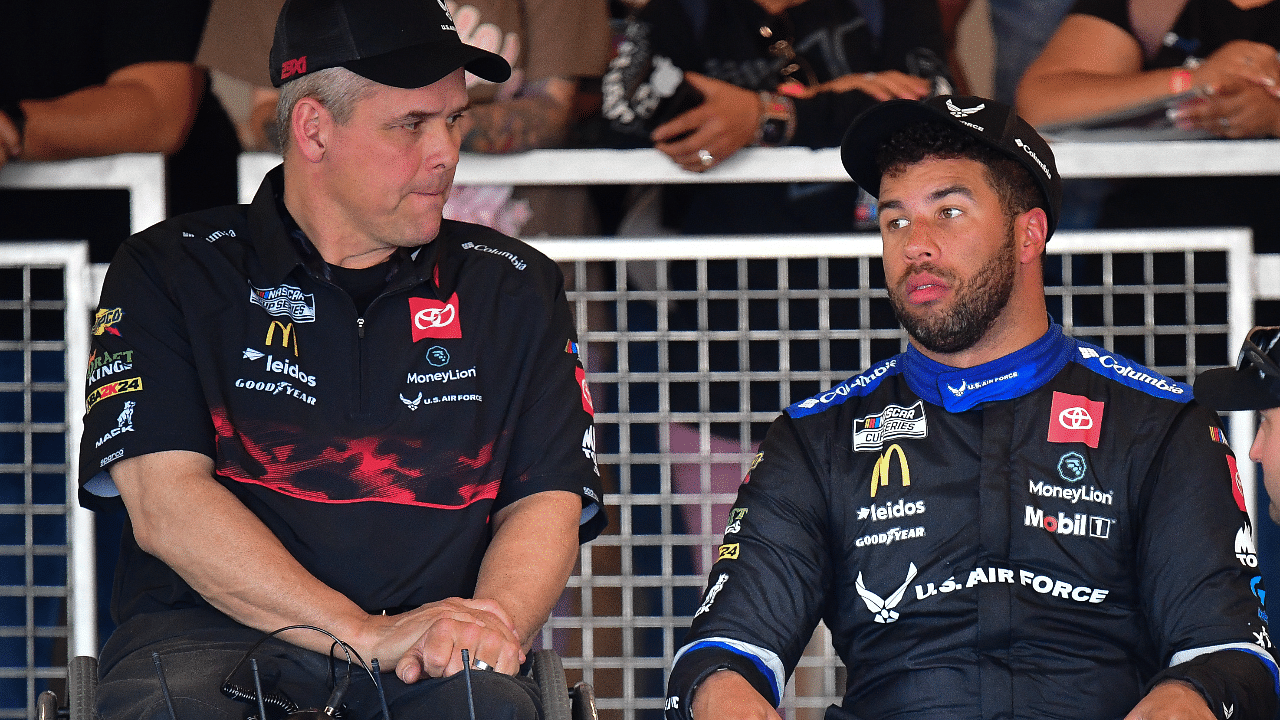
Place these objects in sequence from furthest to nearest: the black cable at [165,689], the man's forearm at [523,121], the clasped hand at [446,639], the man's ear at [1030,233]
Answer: the man's forearm at [523,121] → the man's ear at [1030,233] → the clasped hand at [446,639] → the black cable at [165,689]

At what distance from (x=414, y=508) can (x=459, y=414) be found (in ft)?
0.55

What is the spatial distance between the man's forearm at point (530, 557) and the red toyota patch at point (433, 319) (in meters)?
0.31

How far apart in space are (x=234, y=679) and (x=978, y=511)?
3.76ft

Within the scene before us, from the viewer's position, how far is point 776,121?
3092 mm

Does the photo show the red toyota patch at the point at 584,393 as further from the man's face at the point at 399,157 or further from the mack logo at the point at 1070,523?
the mack logo at the point at 1070,523

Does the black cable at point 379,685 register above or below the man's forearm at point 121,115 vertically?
below

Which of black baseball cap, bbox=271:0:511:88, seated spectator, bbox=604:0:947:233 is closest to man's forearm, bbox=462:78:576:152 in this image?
seated spectator, bbox=604:0:947:233

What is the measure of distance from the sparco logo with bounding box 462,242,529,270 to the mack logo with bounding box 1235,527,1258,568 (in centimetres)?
123

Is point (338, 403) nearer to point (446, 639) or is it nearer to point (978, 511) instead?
point (446, 639)

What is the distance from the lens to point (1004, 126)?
227cm

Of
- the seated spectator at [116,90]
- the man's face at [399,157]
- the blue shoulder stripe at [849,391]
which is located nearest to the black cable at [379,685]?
the man's face at [399,157]

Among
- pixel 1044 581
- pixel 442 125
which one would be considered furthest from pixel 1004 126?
pixel 442 125

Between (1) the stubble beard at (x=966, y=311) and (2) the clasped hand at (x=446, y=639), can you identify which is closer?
(2) the clasped hand at (x=446, y=639)

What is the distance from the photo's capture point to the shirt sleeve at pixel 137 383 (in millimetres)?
2133
